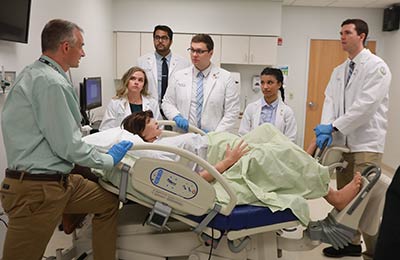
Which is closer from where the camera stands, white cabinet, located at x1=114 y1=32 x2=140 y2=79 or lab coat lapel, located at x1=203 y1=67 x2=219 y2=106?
lab coat lapel, located at x1=203 y1=67 x2=219 y2=106

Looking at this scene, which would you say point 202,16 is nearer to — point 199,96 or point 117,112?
point 199,96

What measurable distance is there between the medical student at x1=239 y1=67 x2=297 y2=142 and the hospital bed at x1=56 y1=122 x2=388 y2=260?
782 mm

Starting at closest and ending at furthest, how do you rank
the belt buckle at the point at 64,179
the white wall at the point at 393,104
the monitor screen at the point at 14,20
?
the belt buckle at the point at 64,179, the monitor screen at the point at 14,20, the white wall at the point at 393,104

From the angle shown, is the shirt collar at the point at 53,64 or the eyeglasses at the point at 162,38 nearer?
the shirt collar at the point at 53,64

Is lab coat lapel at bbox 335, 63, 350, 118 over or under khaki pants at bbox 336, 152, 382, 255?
over

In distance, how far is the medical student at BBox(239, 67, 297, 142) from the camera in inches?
110

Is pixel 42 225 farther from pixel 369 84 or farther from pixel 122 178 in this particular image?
pixel 369 84

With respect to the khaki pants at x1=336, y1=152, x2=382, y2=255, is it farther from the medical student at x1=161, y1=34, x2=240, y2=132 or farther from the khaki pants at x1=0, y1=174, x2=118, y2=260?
the khaki pants at x1=0, y1=174, x2=118, y2=260

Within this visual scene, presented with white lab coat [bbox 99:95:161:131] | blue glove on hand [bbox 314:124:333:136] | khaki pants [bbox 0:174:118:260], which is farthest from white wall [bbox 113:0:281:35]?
khaki pants [bbox 0:174:118:260]

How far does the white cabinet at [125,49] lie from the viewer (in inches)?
197

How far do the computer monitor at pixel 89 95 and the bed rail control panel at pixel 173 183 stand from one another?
1.91 m

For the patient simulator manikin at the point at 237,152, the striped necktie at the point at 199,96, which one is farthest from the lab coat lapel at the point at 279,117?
the striped necktie at the point at 199,96

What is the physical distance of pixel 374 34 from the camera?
5586mm

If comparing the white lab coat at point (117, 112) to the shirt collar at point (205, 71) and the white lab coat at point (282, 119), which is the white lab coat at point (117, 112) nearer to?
the shirt collar at point (205, 71)
